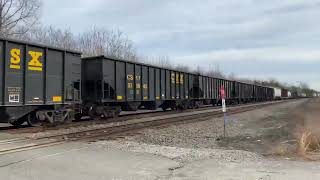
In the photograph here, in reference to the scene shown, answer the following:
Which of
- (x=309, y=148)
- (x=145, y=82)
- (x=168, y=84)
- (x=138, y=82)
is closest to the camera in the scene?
(x=309, y=148)

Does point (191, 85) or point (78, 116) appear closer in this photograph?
point (78, 116)

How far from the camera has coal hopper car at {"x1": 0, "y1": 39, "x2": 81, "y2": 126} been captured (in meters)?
16.0

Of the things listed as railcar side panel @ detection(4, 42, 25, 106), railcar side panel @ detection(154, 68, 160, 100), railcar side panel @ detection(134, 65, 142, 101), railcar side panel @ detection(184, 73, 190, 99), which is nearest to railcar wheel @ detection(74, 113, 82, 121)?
railcar side panel @ detection(134, 65, 142, 101)

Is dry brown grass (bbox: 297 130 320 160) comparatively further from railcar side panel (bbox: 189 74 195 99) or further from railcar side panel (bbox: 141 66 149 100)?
railcar side panel (bbox: 189 74 195 99)

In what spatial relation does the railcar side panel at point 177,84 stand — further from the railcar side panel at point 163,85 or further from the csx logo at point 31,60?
the csx logo at point 31,60

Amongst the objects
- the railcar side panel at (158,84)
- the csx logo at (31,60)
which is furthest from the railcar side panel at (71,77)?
the railcar side panel at (158,84)

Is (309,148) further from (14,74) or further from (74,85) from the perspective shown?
(74,85)

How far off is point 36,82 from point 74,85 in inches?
112

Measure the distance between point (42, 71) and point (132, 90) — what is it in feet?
29.2

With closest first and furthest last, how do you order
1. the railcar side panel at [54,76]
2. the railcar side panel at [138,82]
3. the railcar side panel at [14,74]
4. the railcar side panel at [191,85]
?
the railcar side panel at [14,74]
the railcar side panel at [54,76]
the railcar side panel at [138,82]
the railcar side panel at [191,85]

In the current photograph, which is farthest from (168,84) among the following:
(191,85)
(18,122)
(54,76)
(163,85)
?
(18,122)

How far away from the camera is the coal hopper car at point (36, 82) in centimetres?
1598

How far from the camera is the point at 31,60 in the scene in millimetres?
16969

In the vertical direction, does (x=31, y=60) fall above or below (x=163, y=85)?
above
